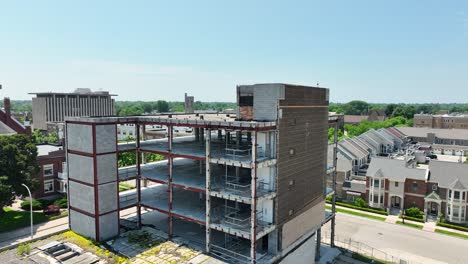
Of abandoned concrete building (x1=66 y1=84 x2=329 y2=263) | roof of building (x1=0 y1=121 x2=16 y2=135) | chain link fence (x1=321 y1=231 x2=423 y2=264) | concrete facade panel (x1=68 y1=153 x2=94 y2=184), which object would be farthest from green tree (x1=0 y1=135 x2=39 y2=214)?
chain link fence (x1=321 y1=231 x2=423 y2=264)

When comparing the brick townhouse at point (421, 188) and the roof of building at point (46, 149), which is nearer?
the brick townhouse at point (421, 188)

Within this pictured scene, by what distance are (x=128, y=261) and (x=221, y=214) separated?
9903 millimetres

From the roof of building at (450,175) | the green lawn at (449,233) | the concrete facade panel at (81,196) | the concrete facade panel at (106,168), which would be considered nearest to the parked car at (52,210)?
the concrete facade panel at (81,196)

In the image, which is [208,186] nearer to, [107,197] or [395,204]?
[107,197]

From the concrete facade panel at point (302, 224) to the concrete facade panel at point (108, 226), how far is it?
1873 cm

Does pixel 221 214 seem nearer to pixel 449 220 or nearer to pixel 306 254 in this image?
pixel 306 254

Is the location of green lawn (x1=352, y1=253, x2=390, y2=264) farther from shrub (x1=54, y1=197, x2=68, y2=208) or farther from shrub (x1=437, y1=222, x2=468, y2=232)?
shrub (x1=54, y1=197, x2=68, y2=208)

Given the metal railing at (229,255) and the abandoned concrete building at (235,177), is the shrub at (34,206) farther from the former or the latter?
the metal railing at (229,255)

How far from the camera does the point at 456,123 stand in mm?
161000

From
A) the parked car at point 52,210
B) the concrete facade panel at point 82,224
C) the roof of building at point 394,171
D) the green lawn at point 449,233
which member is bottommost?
the green lawn at point 449,233

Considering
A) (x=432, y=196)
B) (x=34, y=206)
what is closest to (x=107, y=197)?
(x=34, y=206)

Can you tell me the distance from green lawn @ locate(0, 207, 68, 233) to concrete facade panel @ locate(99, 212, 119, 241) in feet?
59.9

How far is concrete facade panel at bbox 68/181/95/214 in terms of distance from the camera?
34725 millimetres

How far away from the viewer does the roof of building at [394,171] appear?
60.9 meters
